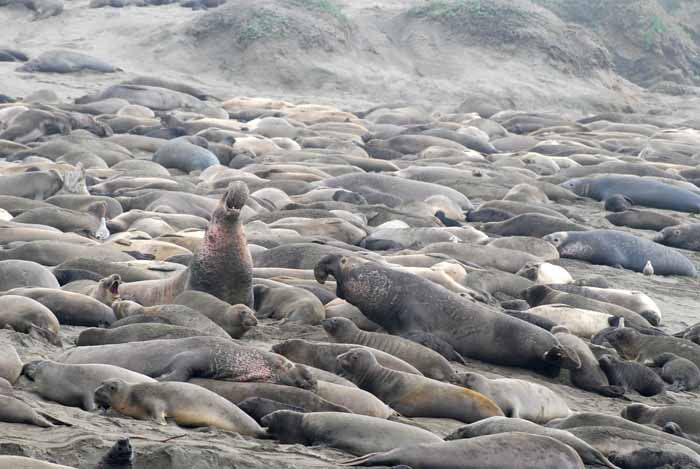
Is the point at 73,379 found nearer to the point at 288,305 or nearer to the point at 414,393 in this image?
the point at 414,393

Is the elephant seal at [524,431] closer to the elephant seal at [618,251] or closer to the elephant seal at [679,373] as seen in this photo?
the elephant seal at [679,373]

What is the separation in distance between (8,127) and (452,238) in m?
6.84

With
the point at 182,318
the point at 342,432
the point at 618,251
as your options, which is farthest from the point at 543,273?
the point at 342,432

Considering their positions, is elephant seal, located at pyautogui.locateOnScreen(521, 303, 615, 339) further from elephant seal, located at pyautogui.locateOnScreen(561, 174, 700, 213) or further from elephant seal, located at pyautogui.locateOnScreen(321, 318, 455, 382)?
elephant seal, located at pyautogui.locateOnScreen(561, 174, 700, 213)

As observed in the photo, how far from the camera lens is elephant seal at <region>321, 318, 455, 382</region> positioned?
5.88 metres

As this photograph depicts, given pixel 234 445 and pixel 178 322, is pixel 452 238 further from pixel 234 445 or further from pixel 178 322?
pixel 234 445

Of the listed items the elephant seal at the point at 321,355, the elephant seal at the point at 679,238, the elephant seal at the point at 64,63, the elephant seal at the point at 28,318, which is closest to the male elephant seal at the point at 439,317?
the elephant seal at the point at 321,355

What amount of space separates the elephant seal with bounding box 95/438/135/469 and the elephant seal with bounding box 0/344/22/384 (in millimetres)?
1108

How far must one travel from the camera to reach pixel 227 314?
6.11 meters

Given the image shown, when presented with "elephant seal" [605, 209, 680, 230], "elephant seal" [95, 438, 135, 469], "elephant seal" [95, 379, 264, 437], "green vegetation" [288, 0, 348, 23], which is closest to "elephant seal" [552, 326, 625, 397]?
"elephant seal" [95, 379, 264, 437]

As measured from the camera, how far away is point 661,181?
1375 centimetres

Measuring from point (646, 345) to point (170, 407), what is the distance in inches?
141

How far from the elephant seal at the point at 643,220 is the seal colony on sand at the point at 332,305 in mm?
33

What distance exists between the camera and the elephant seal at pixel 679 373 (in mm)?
6770
